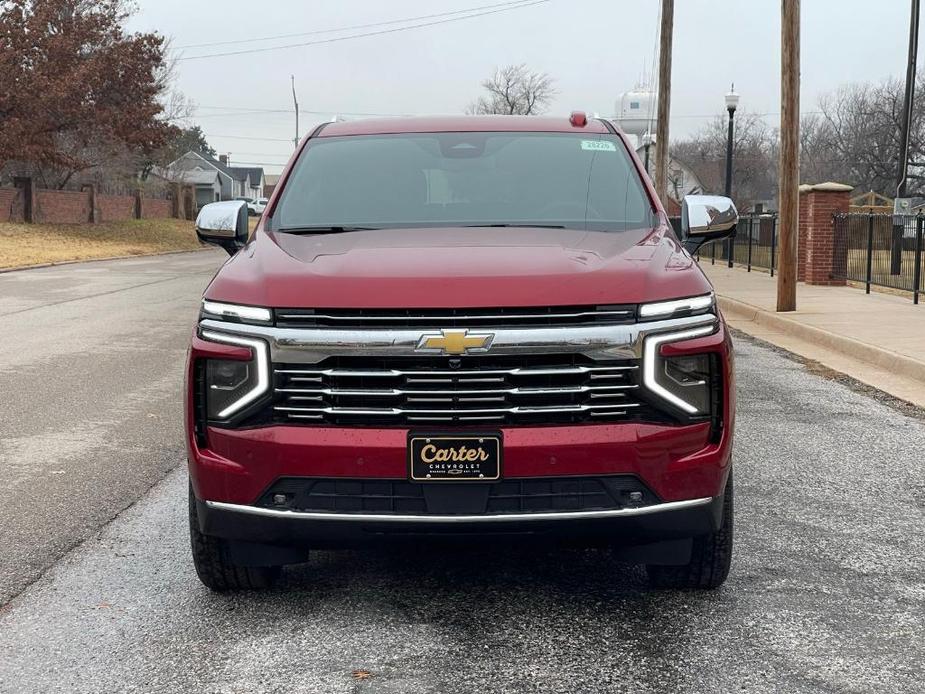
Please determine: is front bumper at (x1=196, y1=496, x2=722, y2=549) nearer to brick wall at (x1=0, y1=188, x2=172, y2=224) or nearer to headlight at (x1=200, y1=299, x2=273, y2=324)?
headlight at (x1=200, y1=299, x2=273, y2=324)

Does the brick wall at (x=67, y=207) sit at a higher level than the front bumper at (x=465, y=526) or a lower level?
higher

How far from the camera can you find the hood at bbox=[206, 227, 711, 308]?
3623 mm

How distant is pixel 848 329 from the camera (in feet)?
44.2

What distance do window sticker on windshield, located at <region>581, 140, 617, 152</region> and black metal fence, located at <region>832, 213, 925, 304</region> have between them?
13669 millimetres

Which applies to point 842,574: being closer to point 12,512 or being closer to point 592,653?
point 592,653

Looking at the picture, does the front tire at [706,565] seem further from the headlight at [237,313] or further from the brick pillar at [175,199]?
the brick pillar at [175,199]

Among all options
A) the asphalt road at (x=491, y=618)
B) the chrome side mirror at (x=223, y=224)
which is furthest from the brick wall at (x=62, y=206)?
the chrome side mirror at (x=223, y=224)

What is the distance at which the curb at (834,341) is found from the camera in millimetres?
10539

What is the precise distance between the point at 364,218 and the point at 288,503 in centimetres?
158

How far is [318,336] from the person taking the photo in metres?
3.62

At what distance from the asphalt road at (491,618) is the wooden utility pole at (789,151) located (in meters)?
10.4

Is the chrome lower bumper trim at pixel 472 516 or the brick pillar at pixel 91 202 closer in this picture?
the chrome lower bumper trim at pixel 472 516

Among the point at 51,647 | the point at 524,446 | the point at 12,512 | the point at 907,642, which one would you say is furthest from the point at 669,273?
the point at 12,512

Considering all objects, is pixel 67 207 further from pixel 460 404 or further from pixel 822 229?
pixel 460 404
